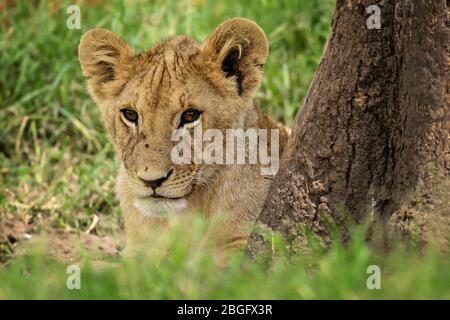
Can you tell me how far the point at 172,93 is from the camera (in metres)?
4.45

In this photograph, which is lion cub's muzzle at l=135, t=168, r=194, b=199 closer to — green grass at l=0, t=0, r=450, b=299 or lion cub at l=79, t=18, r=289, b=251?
lion cub at l=79, t=18, r=289, b=251

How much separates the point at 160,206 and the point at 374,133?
103cm

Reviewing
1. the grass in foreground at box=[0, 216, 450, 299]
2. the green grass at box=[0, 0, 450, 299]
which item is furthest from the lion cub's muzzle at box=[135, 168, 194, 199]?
the grass in foreground at box=[0, 216, 450, 299]

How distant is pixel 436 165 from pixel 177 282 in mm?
1186

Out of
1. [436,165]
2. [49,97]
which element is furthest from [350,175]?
[49,97]

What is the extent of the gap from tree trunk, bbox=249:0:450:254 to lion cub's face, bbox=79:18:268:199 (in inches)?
16.4

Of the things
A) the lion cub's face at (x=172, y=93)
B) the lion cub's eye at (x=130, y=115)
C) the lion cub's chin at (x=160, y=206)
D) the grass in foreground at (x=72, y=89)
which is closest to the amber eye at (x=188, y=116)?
the lion cub's face at (x=172, y=93)

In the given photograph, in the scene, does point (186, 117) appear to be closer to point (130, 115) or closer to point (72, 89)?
point (130, 115)

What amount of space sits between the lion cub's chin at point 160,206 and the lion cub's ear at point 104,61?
2.14ft

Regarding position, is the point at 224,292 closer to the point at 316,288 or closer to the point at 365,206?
the point at 316,288

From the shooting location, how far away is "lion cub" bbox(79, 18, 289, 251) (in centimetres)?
438

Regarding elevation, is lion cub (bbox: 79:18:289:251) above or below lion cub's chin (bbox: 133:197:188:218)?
above

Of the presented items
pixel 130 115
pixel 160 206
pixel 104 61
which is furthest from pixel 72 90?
pixel 160 206

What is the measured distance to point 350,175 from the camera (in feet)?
13.6
